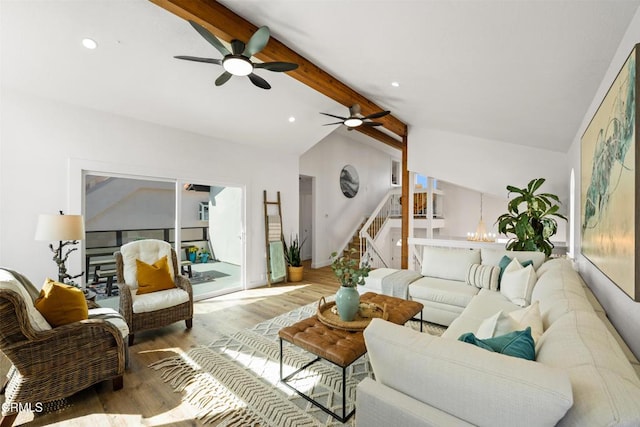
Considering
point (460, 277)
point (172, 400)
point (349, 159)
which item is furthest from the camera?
point (349, 159)

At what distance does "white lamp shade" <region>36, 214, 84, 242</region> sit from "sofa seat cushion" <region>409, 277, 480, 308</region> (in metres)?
3.69

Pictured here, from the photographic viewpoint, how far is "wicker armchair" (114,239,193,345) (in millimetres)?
2982

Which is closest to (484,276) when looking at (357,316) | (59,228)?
(357,316)

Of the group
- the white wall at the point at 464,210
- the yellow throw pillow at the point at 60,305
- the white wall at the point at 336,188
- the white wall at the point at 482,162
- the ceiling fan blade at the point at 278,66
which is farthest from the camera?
the white wall at the point at 464,210

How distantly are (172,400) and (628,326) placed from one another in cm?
295

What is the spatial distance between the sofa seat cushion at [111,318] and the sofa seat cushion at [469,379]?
90.6 inches

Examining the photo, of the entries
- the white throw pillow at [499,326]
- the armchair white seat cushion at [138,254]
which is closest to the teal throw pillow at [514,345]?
the white throw pillow at [499,326]

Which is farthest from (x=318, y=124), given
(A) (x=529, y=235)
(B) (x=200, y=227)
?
(A) (x=529, y=235)

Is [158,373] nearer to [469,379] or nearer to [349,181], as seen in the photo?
[469,379]

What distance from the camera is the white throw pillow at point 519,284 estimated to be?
268 centimetres

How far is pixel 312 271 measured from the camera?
6.77 meters

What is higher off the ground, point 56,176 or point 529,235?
point 56,176

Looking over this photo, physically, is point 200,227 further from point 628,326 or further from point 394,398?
point 628,326

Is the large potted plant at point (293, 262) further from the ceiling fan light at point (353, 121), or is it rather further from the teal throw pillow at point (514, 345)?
the teal throw pillow at point (514, 345)
